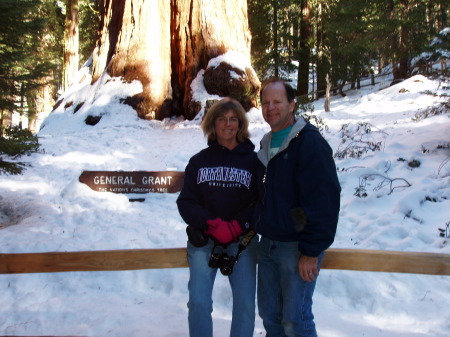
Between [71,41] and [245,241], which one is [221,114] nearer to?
[245,241]

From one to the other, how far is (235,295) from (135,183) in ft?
15.2

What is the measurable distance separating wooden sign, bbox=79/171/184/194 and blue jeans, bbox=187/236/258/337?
4297mm

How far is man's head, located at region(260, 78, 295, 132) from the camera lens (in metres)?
2.50

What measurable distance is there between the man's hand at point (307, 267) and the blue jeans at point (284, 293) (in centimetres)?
6

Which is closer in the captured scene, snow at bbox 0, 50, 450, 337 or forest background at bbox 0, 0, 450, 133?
snow at bbox 0, 50, 450, 337

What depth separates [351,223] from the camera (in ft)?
19.0

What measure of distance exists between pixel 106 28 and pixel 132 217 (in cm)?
1029

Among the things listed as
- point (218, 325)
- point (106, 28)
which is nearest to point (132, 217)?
point (218, 325)

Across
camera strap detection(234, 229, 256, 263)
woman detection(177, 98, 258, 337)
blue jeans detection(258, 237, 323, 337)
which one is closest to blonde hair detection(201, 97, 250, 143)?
woman detection(177, 98, 258, 337)

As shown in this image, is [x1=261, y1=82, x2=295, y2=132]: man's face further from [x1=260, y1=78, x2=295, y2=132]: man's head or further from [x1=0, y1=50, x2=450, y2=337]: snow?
[x1=0, y1=50, x2=450, y2=337]: snow

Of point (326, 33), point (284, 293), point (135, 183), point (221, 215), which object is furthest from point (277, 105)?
point (326, 33)

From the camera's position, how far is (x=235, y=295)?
262 cm

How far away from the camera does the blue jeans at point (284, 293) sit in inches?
92.8

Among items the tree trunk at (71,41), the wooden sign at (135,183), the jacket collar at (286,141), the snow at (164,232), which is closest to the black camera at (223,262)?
the jacket collar at (286,141)
